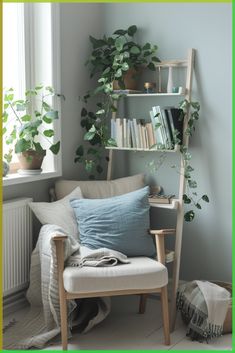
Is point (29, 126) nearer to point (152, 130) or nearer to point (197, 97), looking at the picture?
point (152, 130)

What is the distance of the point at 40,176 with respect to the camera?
354 cm

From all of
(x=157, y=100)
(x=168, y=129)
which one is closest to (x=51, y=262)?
A: (x=168, y=129)

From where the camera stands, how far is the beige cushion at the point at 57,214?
3342mm

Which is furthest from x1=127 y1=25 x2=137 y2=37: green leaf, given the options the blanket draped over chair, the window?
the blanket draped over chair

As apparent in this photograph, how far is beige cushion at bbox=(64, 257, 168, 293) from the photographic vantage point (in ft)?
9.20

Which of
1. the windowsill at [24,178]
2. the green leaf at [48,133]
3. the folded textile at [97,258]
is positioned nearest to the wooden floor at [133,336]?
the folded textile at [97,258]

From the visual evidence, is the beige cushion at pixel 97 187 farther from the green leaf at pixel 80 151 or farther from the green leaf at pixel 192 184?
the green leaf at pixel 192 184

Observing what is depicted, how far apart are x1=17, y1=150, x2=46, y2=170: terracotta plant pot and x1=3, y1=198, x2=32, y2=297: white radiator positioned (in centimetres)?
23

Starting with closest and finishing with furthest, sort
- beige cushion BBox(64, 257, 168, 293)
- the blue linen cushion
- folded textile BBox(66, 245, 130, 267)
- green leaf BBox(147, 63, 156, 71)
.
Result: beige cushion BBox(64, 257, 168, 293) → folded textile BBox(66, 245, 130, 267) → the blue linen cushion → green leaf BBox(147, 63, 156, 71)

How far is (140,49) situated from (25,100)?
895mm

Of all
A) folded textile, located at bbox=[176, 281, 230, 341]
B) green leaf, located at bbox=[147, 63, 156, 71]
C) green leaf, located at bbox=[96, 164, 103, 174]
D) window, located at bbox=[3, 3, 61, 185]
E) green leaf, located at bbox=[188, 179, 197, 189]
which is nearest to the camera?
folded textile, located at bbox=[176, 281, 230, 341]

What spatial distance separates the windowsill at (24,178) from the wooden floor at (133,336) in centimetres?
86

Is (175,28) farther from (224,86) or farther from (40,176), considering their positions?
(40,176)

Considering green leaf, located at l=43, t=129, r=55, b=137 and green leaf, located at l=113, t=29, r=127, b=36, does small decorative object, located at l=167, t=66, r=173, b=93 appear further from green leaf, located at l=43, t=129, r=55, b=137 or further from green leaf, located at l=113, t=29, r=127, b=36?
green leaf, located at l=43, t=129, r=55, b=137
